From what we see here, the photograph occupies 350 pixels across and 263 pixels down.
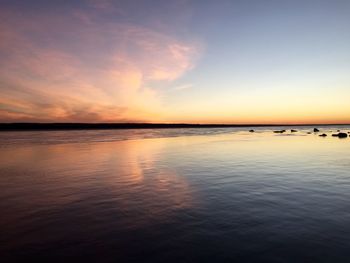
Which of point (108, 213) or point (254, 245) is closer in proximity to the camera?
point (254, 245)

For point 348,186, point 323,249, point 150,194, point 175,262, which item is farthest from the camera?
point 348,186

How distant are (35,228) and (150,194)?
521 cm

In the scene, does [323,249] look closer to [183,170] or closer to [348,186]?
[348,186]

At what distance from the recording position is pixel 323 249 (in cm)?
639

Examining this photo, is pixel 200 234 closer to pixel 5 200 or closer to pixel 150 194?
pixel 150 194

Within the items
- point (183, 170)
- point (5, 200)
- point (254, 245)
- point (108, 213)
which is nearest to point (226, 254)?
point (254, 245)

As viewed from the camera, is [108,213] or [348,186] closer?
[108,213]

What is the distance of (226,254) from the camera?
20.4ft

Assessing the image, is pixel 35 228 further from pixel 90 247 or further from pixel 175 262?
pixel 175 262

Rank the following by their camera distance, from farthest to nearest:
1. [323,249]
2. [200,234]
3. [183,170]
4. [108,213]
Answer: [183,170] → [108,213] → [200,234] → [323,249]

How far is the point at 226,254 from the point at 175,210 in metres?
3.55

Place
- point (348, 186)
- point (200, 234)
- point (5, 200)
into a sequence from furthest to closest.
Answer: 1. point (348, 186)
2. point (5, 200)
3. point (200, 234)

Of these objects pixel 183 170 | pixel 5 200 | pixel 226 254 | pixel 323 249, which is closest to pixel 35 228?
pixel 5 200

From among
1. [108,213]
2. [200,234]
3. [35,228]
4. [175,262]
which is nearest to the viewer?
[175,262]
